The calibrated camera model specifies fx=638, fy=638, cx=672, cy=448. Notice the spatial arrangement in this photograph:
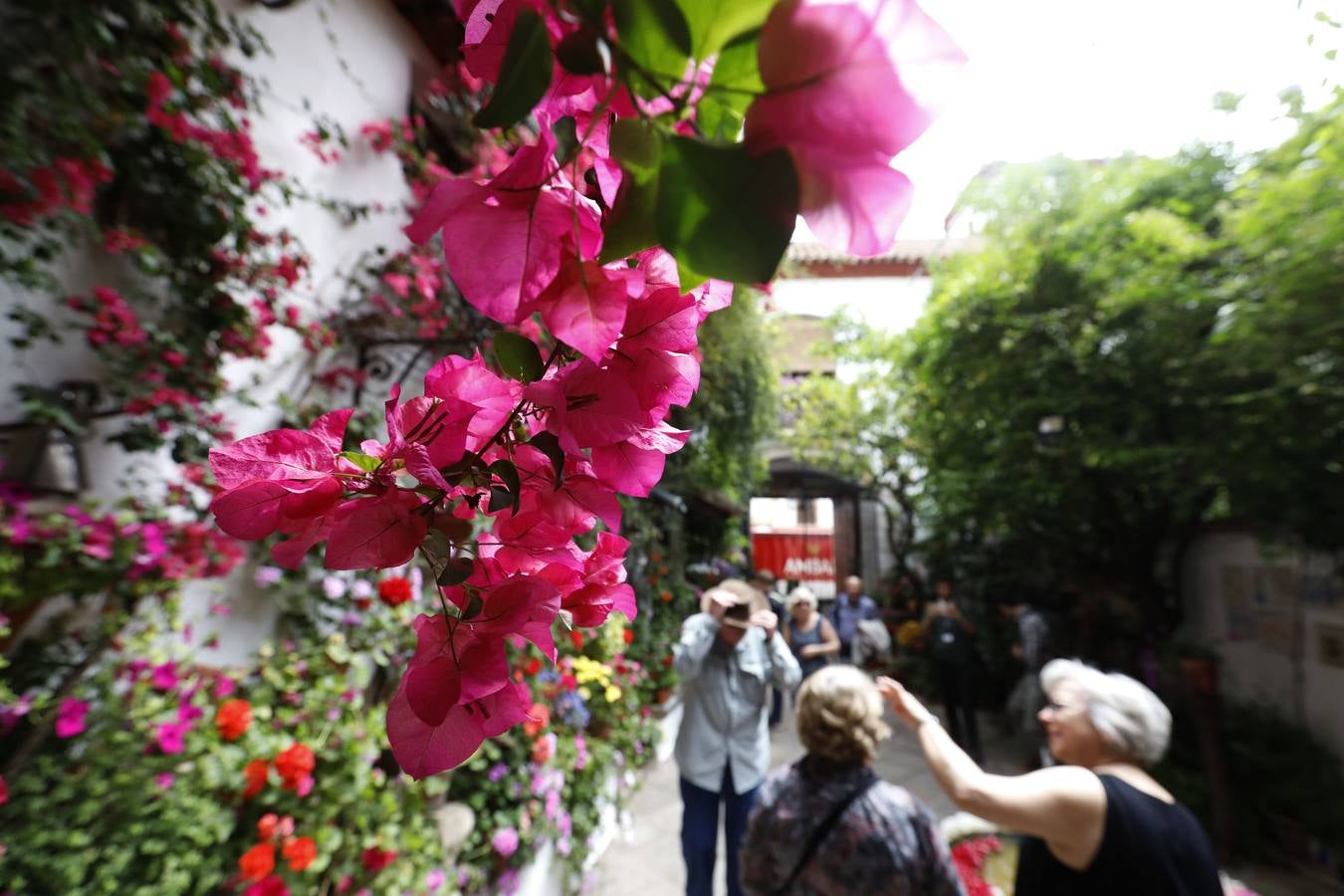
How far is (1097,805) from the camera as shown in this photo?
147 cm

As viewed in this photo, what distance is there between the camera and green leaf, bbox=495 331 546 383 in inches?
13.0

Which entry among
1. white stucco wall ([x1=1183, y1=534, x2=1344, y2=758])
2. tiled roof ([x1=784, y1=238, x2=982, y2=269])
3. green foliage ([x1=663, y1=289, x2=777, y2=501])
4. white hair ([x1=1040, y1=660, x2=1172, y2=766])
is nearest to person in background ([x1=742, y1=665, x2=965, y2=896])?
white hair ([x1=1040, y1=660, x2=1172, y2=766])

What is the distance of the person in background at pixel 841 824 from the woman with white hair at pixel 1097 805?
0.16m

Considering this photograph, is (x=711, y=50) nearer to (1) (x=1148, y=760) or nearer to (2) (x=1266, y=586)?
(1) (x=1148, y=760)

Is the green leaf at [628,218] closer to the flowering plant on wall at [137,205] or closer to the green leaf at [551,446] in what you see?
the green leaf at [551,446]

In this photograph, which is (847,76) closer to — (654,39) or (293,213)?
(654,39)

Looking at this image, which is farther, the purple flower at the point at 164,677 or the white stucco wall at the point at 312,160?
the white stucco wall at the point at 312,160

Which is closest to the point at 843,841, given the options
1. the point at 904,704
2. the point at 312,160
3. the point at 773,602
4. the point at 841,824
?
the point at 841,824

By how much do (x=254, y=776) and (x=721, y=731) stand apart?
1.80m

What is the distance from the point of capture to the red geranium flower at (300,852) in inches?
54.8

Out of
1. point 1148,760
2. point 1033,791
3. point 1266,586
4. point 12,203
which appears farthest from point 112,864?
point 1266,586

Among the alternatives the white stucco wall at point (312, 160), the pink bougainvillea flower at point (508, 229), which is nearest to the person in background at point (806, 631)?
the white stucco wall at point (312, 160)

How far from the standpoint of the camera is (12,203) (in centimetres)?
130

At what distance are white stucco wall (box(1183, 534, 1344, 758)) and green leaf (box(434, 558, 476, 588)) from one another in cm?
547
